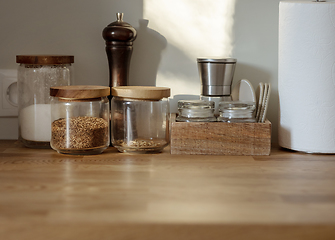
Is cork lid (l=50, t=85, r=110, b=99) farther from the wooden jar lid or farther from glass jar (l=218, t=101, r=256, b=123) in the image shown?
glass jar (l=218, t=101, r=256, b=123)

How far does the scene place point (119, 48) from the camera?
1004 mm

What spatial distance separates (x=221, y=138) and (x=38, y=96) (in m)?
0.49

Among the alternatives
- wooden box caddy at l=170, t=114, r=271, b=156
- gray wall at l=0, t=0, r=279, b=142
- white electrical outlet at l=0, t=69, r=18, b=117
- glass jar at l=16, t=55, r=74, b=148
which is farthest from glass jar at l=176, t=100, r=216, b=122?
white electrical outlet at l=0, t=69, r=18, b=117

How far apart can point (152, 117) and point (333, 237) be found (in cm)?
53

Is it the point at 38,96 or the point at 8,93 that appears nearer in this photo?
the point at 38,96

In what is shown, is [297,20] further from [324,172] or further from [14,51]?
[14,51]

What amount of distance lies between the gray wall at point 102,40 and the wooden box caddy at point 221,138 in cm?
21

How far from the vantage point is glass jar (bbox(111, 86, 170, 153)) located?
93 cm

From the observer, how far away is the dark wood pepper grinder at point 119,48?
989mm

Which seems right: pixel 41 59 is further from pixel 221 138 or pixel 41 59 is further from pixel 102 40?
pixel 221 138

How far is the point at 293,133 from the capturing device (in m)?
0.95

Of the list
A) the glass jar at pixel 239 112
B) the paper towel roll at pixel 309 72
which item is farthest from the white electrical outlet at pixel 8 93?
the paper towel roll at pixel 309 72

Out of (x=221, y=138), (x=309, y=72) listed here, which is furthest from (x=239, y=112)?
(x=309, y=72)

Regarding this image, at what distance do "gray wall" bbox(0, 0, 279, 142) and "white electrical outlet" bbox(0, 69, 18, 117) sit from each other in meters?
0.02
